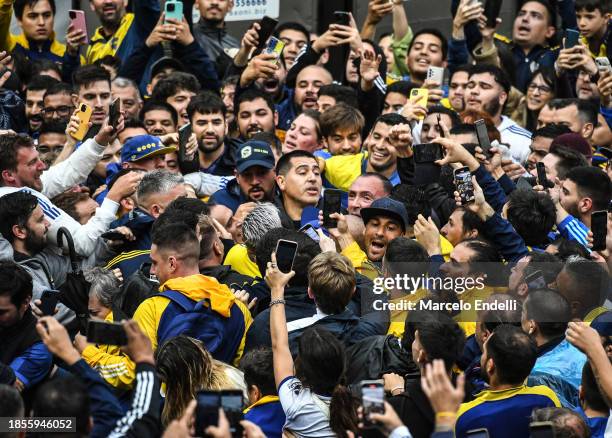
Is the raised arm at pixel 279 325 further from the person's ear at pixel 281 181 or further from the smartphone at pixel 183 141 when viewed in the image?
the smartphone at pixel 183 141

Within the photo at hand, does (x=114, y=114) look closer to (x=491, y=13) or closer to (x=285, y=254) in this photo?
(x=285, y=254)

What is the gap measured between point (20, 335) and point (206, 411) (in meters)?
Result: 2.14

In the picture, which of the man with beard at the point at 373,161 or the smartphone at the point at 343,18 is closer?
the man with beard at the point at 373,161

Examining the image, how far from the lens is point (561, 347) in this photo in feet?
23.0

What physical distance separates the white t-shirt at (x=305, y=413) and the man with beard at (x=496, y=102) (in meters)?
5.07

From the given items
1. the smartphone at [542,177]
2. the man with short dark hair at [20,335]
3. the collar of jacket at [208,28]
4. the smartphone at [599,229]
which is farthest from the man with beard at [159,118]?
the smartphone at [599,229]

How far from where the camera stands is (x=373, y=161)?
985 cm

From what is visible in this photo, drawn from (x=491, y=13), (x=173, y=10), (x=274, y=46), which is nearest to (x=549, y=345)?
(x=274, y=46)

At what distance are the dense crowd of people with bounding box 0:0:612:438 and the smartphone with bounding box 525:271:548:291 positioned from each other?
0.01 metres

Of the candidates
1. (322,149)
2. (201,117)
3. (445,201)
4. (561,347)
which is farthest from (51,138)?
(561,347)

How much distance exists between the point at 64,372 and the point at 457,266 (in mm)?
2427

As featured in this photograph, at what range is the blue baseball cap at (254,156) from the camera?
935 cm

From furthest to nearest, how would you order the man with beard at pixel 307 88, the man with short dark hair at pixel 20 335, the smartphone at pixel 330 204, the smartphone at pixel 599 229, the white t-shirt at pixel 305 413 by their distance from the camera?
1. the man with beard at pixel 307 88
2. the smartphone at pixel 330 204
3. the smartphone at pixel 599 229
4. the man with short dark hair at pixel 20 335
5. the white t-shirt at pixel 305 413

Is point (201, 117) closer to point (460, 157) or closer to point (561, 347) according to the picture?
point (460, 157)
